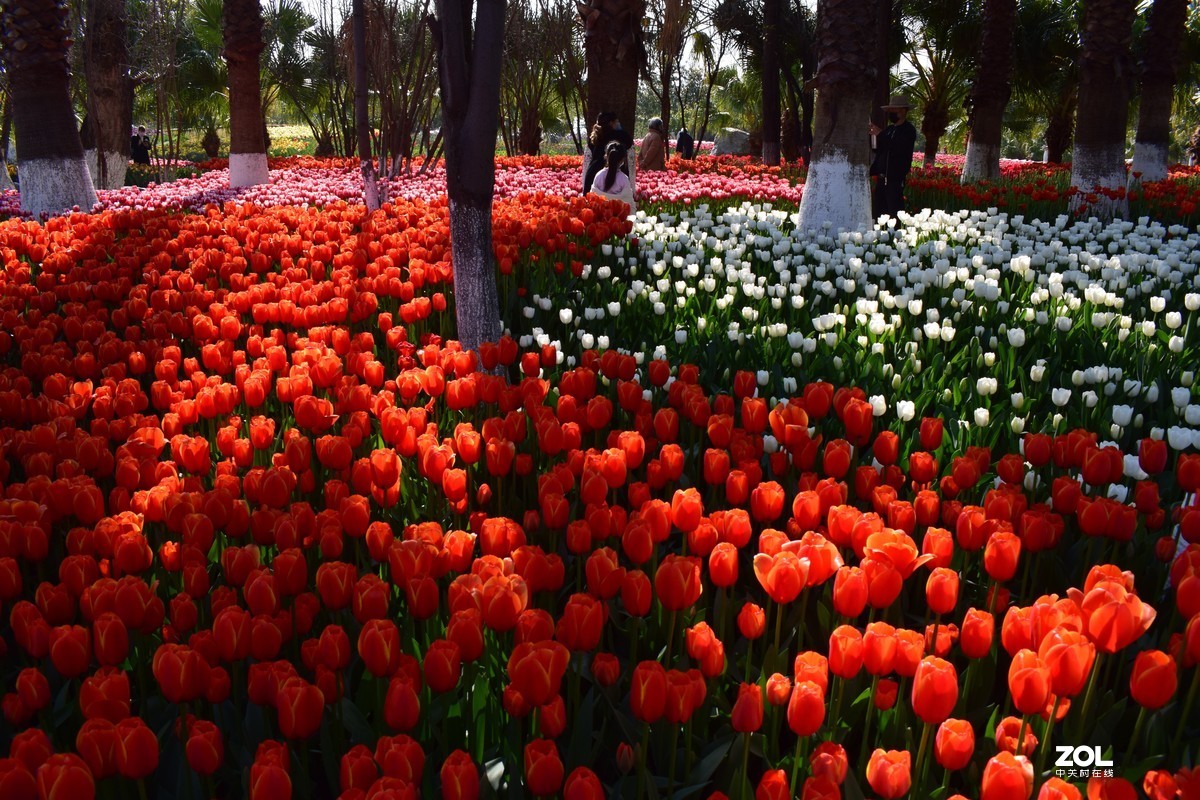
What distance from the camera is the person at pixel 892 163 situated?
10891 millimetres

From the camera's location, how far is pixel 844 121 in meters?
8.98

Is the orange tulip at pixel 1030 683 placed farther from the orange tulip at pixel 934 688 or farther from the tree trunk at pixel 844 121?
the tree trunk at pixel 844 121

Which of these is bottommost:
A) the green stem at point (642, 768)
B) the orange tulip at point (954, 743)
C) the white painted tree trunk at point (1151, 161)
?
the green stem at point (642, 768)

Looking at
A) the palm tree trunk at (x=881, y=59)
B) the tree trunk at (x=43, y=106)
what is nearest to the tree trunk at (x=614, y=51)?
the palm tree trunk at (x=881, y=59)

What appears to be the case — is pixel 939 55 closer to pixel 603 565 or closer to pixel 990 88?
pixel 990 88

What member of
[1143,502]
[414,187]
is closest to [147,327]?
[1143,502]

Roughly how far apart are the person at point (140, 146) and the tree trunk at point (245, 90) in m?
12.7

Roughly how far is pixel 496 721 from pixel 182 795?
604 millimetres

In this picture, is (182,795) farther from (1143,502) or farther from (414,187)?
(414,187)

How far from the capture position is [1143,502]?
2.46 metres

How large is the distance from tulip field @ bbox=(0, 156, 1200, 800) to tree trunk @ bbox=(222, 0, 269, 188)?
10505mm

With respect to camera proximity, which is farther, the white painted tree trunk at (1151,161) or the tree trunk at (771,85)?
the tree trunk at (771,85)

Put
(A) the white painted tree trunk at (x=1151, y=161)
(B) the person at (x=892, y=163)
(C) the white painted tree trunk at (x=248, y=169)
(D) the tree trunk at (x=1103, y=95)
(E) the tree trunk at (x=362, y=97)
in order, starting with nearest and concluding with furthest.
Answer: (E) the tree trunk at (x=362, y=97) → (B) the person at (x=892, y=163) → (D) the tree trunk at (x=1103, y=95) → (A) the white painted tree trunk at (x=1151, y=161) → (C) the white painted tree trunk at (x=248, y=169)

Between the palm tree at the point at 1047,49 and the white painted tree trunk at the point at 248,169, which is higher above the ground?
the palm tree at the point at 1047,49
